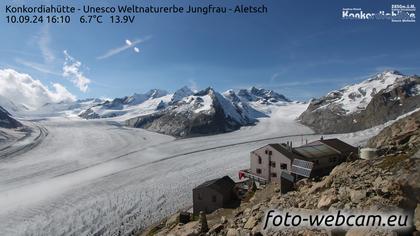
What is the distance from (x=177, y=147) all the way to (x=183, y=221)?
6502 cm

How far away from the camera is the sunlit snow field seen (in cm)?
3738

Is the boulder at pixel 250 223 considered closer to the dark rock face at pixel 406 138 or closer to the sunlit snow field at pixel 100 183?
the dark rock face at pixel 406 138

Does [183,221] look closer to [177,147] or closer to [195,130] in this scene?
[177,147]

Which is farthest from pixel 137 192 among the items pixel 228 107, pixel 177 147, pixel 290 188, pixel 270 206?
pixel 228 107

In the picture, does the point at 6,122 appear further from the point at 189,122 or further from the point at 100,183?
the point at 100,183

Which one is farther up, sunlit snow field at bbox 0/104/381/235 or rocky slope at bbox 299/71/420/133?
rocky slope at bbox 299/71/420/133

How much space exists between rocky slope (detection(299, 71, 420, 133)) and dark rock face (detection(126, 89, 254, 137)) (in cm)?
3680

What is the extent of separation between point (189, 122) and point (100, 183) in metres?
93.0

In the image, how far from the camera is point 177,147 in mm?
93500

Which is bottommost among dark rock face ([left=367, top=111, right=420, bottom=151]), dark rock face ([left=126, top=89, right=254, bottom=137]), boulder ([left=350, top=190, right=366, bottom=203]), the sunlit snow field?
the sunlit snow field

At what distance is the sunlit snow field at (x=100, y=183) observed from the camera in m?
37.4

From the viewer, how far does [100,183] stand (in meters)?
53.5

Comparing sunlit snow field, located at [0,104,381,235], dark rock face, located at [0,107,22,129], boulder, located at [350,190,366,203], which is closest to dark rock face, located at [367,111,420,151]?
boulder, located at [350,190,366,203]

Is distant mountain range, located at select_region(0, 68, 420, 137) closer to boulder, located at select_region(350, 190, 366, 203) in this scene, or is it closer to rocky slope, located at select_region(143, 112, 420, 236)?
rocky slope, located at select_region(143, 112, 420, 236)
